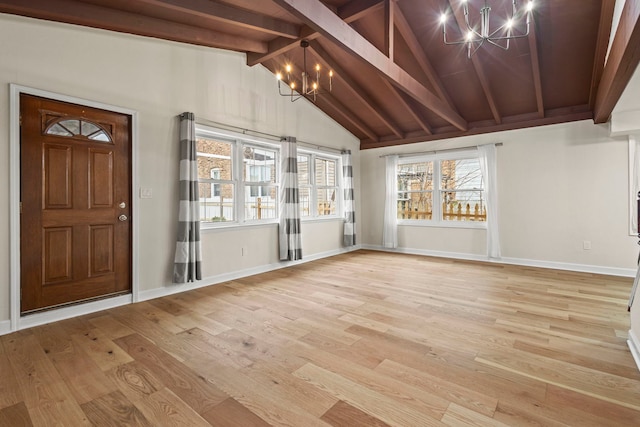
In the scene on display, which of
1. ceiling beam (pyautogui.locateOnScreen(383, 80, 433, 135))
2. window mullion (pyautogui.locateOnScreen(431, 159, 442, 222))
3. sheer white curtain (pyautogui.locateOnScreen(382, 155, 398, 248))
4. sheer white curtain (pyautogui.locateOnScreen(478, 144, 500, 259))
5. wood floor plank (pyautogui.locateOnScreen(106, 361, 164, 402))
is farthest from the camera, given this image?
sheer white curtain (pyautogui.locateOnScreen(382, 155, 398, 248))

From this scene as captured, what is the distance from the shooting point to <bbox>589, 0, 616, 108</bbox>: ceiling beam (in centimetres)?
285

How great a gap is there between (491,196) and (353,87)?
118 inches

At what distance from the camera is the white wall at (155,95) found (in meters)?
2.68

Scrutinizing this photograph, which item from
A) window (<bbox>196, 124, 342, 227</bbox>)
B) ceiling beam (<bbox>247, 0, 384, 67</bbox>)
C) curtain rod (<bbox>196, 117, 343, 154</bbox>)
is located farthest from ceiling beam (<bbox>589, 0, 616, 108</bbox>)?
window (<bbox>196, 124, 342, 227</bbox>)

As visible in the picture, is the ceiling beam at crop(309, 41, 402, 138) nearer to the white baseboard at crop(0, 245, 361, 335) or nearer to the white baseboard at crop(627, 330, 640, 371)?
the white baseboard at crop(0, 245, 361, 335)

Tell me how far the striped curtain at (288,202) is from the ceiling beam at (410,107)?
1810 millimetres

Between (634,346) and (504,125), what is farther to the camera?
(504,125)

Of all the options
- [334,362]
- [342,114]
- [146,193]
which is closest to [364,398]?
[334,362]

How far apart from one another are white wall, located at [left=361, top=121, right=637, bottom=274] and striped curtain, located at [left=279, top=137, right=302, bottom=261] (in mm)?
3052

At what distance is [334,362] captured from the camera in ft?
6.88

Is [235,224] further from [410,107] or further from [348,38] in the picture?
[410,107]

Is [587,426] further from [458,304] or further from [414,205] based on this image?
[414,205]

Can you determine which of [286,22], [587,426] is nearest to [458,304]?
[587,426]

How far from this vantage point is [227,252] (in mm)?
4312
